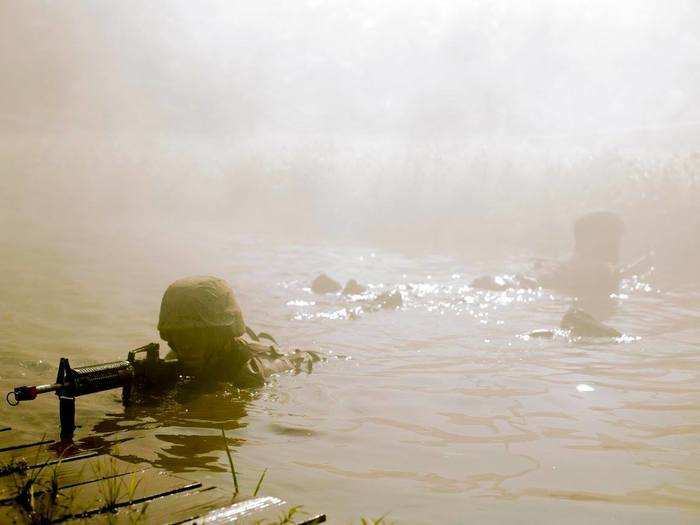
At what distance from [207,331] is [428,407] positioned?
2410 millimetres

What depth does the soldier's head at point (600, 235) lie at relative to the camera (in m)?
17.8

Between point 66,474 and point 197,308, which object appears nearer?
point 66,474

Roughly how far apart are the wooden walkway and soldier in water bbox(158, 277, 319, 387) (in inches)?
114

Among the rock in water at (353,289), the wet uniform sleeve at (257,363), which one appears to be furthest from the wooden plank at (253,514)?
the rock in water at (353,289)

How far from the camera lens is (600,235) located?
17.9m

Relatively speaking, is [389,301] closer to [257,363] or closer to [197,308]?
[257,363]

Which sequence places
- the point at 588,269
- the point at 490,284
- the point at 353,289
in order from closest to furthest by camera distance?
1. the point at 353,289
2. the point at 490,284
3. the point at 588,269

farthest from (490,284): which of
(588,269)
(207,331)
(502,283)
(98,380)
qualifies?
(98,380)

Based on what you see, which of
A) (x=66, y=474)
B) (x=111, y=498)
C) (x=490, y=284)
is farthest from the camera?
(x=490, y=284)

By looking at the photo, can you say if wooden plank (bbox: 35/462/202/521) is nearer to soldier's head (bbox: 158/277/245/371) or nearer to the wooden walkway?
the wooden walkway

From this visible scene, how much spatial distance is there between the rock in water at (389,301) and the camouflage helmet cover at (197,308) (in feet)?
22.6

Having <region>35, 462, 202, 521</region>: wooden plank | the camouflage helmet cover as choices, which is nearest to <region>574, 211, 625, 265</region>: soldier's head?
the camouflage helmet cover

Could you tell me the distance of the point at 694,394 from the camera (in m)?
8.31

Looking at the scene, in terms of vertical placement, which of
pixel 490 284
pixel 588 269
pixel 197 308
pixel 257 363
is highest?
pixel 588 269
